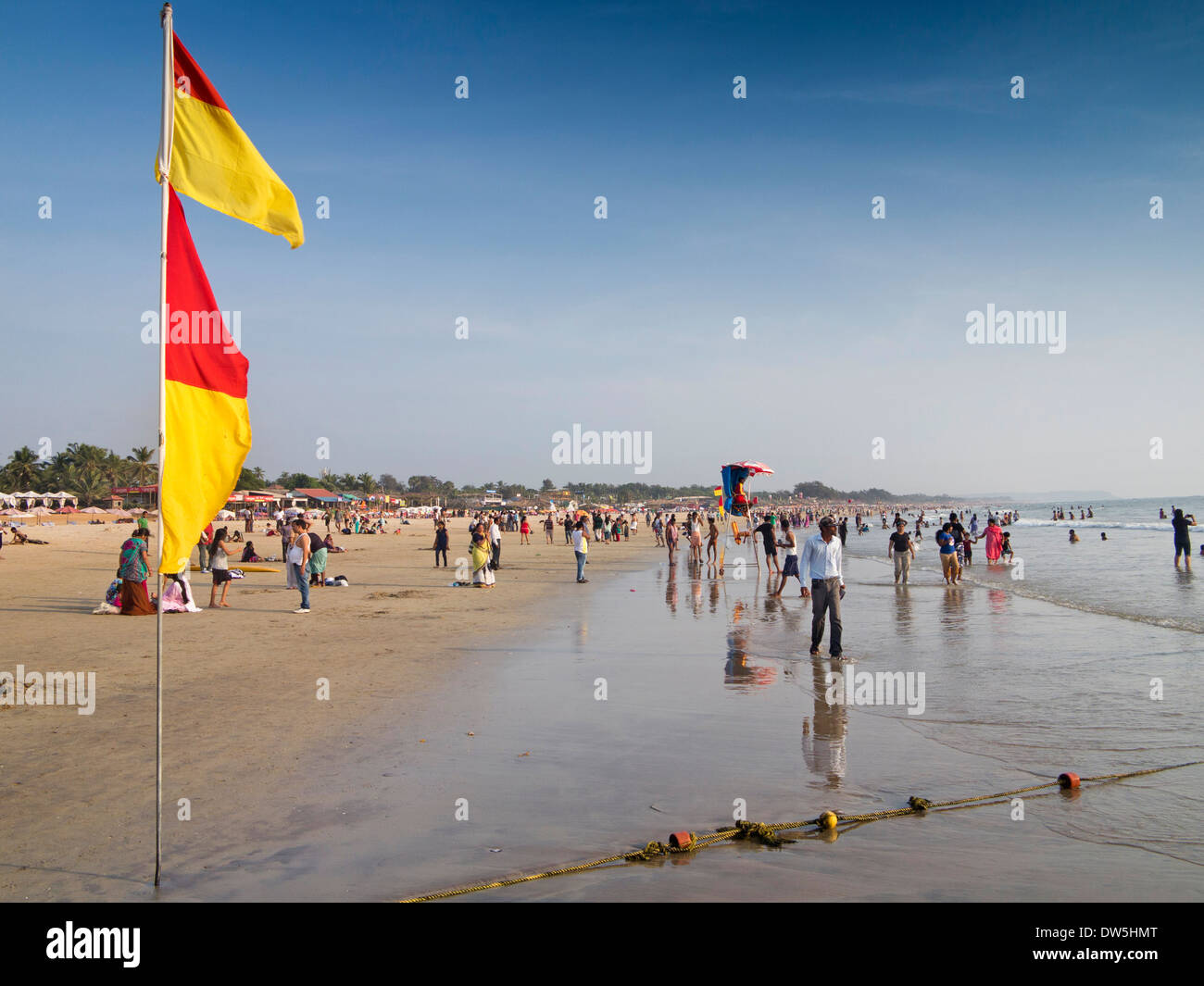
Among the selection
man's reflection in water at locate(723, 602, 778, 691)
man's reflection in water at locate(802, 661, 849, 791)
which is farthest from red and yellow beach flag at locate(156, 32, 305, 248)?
man's reflection in water at locate(723, 602, 778, 691)

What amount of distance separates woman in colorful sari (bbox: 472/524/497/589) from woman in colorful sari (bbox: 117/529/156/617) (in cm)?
807

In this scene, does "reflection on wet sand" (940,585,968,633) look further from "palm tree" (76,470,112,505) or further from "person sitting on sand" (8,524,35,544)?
"palm tree" (76,470,112,505)

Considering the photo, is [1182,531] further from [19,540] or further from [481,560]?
[19,540]

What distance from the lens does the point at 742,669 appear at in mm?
10617

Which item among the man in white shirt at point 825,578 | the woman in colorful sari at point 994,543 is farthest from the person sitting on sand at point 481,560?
the woman in colorful sari at point 994,543

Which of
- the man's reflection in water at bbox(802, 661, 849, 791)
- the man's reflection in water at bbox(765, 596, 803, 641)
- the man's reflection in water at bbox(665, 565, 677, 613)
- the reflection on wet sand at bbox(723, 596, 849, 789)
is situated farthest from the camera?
the man's reflection in water at bbox(665, 565, 677, 613)

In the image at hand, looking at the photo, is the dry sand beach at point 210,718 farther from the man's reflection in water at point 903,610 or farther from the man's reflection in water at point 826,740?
the man's reflection in water at point 903,610

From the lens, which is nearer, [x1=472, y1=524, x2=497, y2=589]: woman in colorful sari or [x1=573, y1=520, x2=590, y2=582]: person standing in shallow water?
[x1=472, y1=524, x2=497, y2=589]: woman in colorful sari

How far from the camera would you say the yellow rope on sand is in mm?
4359

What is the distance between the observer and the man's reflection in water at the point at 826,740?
6.41m

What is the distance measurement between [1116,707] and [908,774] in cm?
389

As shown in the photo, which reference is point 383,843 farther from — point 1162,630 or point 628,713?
point 1162,630

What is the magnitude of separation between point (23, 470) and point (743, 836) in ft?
392

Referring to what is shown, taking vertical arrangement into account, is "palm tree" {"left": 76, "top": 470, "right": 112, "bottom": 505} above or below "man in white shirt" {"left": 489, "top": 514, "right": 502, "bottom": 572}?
above
